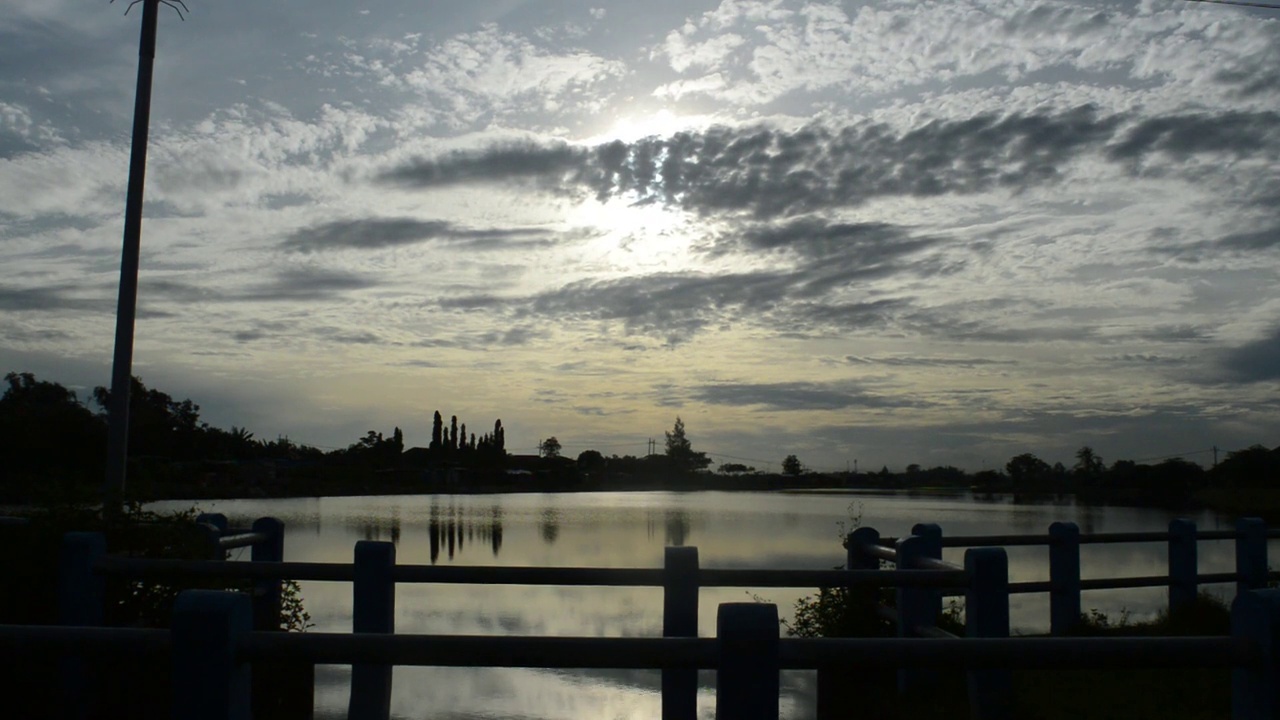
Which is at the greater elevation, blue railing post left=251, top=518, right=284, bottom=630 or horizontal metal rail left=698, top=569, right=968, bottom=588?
Answer: horizontal metal rail left=698, top=569, right=968, bottom=588

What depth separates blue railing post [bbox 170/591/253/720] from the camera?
2.80 metres

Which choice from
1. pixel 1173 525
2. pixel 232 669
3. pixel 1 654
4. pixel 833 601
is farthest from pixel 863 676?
pixel 1173 525

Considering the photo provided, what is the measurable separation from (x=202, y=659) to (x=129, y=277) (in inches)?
329

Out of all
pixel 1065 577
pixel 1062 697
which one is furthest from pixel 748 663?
pixel 1065 577

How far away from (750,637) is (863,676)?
358cm

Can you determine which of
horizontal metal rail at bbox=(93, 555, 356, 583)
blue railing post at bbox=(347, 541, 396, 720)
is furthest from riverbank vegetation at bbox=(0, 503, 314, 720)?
blue railing post at bbox=(347, 541, 396, 720)

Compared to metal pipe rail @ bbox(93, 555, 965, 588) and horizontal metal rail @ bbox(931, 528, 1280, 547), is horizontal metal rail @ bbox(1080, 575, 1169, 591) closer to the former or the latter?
horizontal metal rail @ bbox(931, 528, 1280, 547)

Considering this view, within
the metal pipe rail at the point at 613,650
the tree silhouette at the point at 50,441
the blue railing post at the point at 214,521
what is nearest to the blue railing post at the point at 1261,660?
the metal pipe rail at the point at 613,650

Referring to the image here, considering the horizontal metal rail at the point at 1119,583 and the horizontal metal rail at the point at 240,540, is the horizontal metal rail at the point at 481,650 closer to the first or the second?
the horizontal metal rail at the point at 240,540

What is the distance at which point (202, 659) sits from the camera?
281 cm

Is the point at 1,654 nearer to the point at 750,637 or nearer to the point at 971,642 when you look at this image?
the point at 750,637

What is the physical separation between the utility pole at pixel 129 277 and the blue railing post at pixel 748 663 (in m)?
7.53

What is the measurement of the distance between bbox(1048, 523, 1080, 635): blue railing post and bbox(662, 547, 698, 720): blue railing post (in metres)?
5.58

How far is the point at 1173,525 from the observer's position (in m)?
10.5
